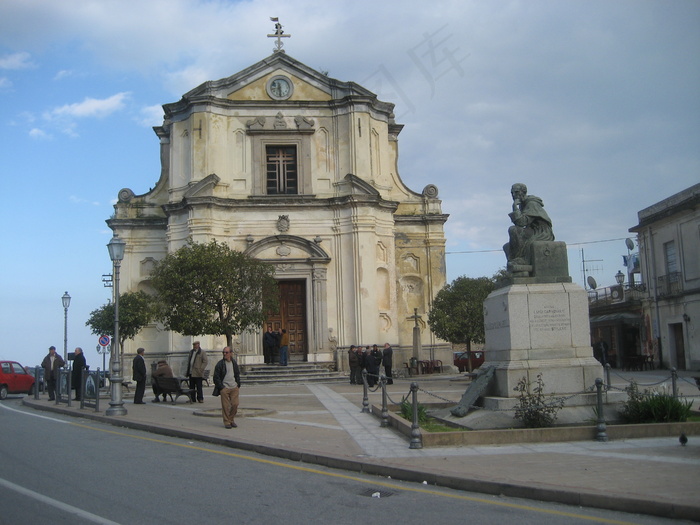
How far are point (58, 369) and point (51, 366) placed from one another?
2724 millimetres

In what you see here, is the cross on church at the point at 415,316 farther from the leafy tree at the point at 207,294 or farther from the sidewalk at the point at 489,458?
the sidewalk at the point at 489,458

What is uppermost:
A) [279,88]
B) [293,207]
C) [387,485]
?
[279,88]

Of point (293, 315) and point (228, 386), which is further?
point (293, 315)

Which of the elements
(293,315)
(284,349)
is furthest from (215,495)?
(293,315)

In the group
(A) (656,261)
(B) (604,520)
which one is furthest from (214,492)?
(A) (656,261)

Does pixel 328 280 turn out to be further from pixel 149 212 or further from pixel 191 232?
pixel 149 212

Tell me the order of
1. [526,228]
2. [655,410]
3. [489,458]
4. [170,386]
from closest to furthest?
[489,458] → [655,410] → [526,228] → [170,386]

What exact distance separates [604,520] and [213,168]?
26.8 m

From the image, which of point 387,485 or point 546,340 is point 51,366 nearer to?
point 546,340

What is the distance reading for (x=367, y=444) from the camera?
11102 millimetres

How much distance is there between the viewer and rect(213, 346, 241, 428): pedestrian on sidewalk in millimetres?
13742

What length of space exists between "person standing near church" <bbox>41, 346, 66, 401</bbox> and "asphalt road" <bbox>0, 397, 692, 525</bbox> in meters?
13.0

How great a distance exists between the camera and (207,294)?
20.1 meters

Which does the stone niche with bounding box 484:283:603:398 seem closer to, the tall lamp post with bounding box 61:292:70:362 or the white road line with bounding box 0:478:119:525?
the white road line with bounding box 0:478:119:525
